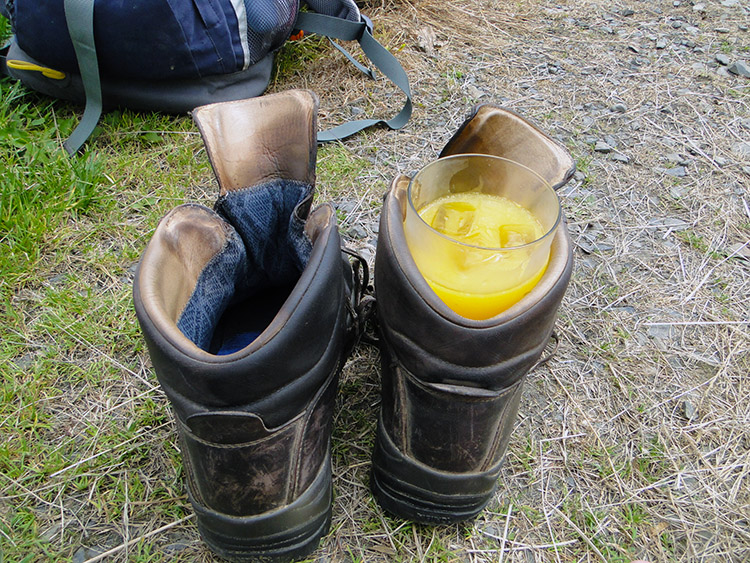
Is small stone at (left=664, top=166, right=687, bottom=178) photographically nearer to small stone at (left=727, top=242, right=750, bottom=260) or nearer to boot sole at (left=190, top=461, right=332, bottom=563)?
small stone at (left=727, top=242, right=750, bottom=260)

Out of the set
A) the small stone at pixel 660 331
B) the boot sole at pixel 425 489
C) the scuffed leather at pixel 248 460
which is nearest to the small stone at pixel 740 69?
the small stone at pixel 660 331

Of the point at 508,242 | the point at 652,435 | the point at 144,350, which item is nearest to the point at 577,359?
the point at 652,435

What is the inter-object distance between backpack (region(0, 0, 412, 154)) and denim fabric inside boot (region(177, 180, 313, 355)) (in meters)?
0.95

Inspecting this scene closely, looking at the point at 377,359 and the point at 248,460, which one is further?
the point at 377,359

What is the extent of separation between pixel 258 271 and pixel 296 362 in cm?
47

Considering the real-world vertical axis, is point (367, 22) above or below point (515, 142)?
below

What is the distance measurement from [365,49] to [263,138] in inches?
47.1

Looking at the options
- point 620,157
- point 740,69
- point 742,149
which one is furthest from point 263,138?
point 740,69

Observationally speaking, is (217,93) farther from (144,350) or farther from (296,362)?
(296,362)

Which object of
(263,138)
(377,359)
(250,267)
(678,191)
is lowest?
(377,359)

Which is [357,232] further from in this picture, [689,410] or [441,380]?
[689,410]

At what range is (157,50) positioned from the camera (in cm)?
214

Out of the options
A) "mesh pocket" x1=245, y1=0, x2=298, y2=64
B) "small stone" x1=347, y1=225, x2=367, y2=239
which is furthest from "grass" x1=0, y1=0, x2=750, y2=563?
"mesh pocket" x1=245, y1=0, x2=298, y2=64

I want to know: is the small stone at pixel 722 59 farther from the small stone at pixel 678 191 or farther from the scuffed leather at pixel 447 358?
the scuffed leather at pixel 447 358
